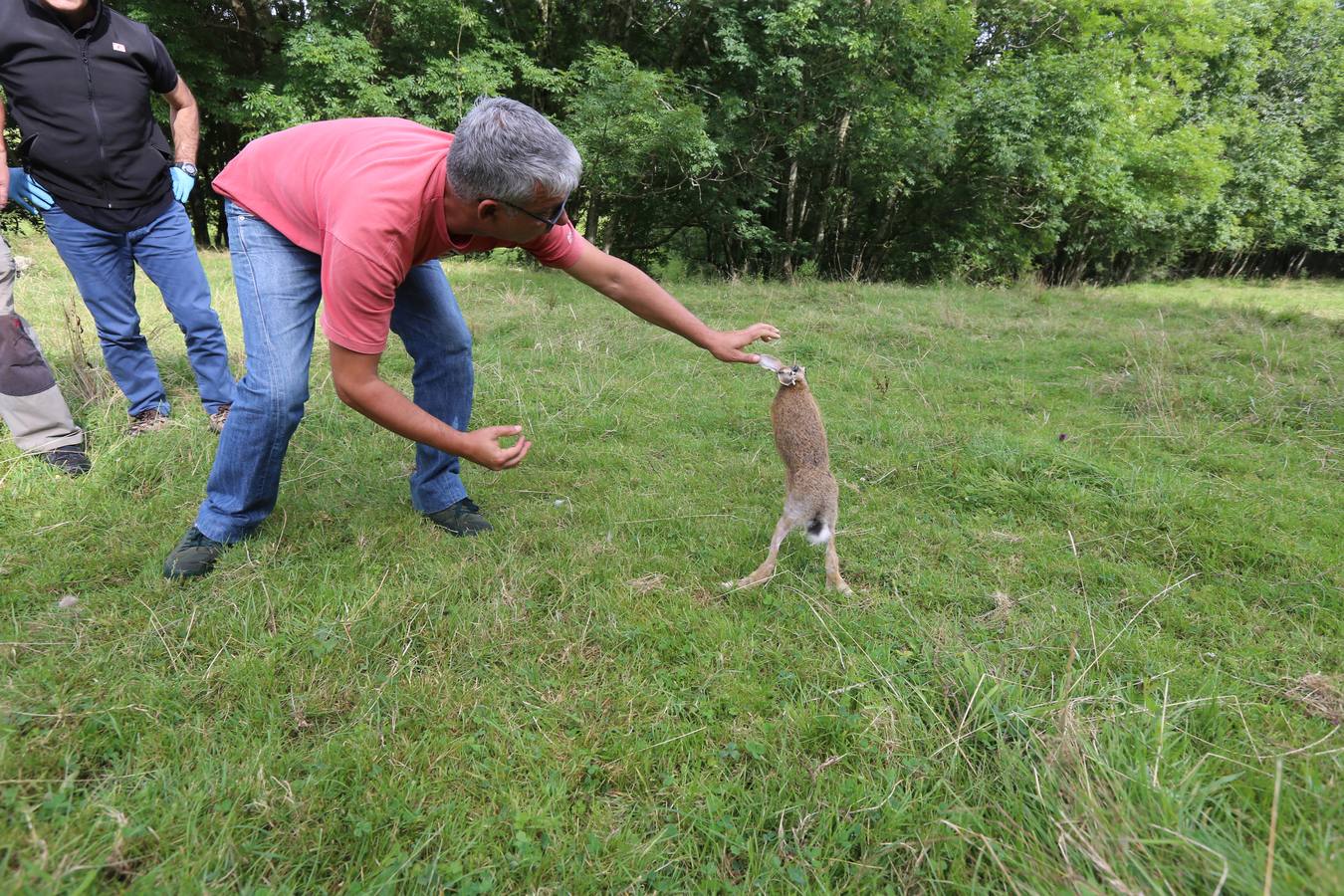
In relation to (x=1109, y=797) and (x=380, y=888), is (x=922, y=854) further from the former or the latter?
(x=380, y=888)

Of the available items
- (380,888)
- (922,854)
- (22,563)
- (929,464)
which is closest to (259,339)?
(22,563)

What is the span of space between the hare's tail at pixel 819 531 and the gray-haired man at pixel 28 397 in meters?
3.87

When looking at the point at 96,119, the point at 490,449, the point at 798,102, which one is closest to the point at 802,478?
the point at 490,449

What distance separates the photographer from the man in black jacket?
135 inches

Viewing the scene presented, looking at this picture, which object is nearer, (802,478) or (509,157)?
(509,157)

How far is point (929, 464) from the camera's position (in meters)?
3.98

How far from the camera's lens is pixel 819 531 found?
8.87 feet

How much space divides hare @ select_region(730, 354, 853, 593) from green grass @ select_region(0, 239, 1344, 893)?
185mm

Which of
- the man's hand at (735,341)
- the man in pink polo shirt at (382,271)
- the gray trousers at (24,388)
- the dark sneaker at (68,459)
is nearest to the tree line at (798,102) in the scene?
the man's hand at (735,341)

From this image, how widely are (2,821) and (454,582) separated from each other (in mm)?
1415

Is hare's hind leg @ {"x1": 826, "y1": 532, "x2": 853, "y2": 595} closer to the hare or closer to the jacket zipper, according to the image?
the hare

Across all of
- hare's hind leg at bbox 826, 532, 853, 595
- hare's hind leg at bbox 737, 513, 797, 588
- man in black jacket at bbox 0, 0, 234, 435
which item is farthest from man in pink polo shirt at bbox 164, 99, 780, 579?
A: man in black jacket at bbox 0, 0, 234, 435

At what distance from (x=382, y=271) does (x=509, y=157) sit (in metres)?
0.59

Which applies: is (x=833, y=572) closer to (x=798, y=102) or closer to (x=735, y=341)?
(x=735, y=341)
